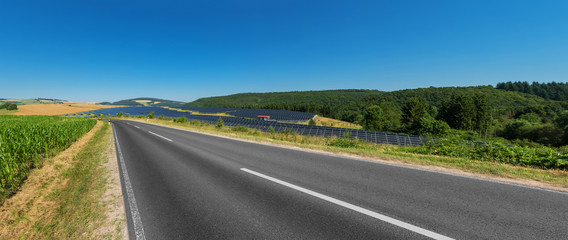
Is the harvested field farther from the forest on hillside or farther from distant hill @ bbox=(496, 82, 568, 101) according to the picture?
distant hill @ bbox=(496, 82, 568, 101)

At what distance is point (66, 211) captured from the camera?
379 cm

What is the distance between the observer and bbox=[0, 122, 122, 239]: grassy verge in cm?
312

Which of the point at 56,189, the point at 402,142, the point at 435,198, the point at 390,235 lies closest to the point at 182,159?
the point at 56,189

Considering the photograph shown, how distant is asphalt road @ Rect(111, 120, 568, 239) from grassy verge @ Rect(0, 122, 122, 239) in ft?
1.55

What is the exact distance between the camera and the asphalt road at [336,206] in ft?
9.30

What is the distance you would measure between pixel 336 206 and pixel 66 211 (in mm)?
5488

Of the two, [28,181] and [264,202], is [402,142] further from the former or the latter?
[28,181]

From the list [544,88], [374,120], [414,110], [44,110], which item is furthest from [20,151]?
[544,88]

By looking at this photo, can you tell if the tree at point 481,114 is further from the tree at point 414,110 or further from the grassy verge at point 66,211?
the grassy verge at point 66,211

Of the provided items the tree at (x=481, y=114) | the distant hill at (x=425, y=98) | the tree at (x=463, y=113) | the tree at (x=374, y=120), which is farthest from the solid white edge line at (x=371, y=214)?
the distant hill at (x=425, y=98)

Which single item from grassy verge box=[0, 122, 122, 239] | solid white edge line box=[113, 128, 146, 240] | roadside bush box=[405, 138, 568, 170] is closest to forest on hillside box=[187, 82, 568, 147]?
roadside bush box=[405, 138, 568, 170]

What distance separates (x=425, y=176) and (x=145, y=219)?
681cm

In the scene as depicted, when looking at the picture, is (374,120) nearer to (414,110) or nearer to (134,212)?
(414,110)

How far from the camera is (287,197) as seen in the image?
411 cm
